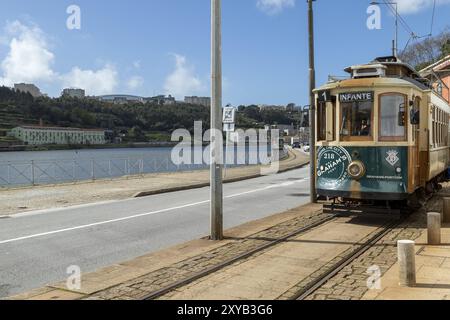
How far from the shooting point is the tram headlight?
38.1ft

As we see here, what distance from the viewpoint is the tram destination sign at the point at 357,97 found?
→ 11.6 m

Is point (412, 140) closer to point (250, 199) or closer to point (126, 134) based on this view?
point (250, 199)

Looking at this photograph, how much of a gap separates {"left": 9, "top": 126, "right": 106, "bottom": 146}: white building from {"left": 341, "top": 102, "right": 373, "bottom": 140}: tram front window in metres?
82.9

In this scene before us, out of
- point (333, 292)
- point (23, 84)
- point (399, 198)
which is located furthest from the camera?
point (23, 84)

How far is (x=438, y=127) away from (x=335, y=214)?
471cm

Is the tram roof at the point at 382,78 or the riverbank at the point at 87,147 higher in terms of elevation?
the tram roof at the point at 382,78

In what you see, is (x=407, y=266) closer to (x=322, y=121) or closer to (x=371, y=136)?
(x=371, y=136)

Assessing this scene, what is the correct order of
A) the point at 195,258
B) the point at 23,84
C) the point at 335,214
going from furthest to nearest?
the point at 23,84, the point at 335,214, the point at 195,258

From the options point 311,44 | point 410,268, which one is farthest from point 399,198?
point 311,44

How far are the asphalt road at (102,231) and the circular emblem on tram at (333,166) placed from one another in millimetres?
2445

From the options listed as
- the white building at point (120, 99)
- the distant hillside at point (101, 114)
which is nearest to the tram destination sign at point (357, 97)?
the distant hillside at point (101, 114)

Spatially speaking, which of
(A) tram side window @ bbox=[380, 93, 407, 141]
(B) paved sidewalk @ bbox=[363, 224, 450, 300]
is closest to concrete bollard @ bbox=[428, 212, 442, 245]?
(B) paved sidewalk @ bbox=[363, 224, 450, 300]

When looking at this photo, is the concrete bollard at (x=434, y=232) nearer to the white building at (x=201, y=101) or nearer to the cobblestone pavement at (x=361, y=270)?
the cobblestone pavement at (x=361, y=270)
